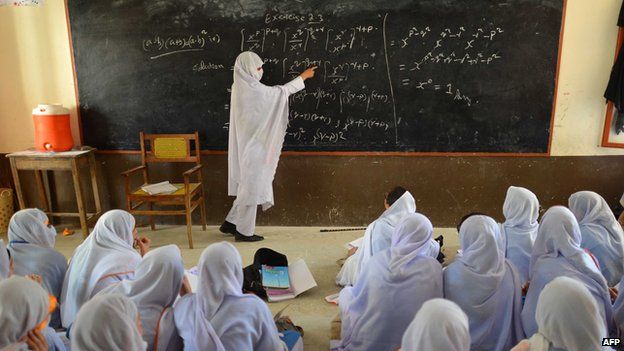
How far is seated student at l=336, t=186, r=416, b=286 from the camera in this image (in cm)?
282

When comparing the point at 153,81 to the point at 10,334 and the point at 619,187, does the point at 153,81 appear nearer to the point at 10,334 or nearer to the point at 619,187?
the point at 10,334

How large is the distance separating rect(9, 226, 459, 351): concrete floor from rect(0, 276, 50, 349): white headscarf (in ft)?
4.72

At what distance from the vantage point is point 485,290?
207 centimetres

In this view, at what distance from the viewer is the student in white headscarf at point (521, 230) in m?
2.77

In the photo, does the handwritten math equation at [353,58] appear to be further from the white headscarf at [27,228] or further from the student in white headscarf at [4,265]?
the student in white headscarf at [4,265]

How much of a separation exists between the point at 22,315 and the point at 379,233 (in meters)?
1.87

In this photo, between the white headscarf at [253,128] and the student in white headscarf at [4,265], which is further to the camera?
the white headscarf at [253,128]

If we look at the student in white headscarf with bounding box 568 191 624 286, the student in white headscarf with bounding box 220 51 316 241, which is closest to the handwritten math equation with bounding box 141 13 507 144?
the student in white headscarf with bounding box 220 51 316 241

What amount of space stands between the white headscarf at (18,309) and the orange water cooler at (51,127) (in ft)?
9.80

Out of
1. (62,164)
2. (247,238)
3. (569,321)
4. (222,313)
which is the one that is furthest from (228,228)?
(569,321)

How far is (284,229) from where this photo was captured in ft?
14.8

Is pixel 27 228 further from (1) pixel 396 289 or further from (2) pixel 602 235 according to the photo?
(2) pixel 602 235

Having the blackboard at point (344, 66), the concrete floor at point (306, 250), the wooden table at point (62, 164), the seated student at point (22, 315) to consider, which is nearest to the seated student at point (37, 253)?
the seated student at point (22, 315)

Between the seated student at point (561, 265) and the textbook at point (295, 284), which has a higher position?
the seated student at point (561, 265)
